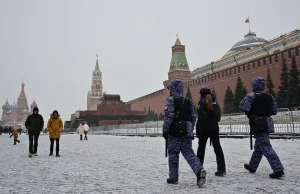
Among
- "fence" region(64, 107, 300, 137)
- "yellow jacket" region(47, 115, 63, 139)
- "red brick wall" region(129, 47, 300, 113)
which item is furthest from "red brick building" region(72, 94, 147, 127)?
"yellow jacket" region(47, 115, 63, 139)

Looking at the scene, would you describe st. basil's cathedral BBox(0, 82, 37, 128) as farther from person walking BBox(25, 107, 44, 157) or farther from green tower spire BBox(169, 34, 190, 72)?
person walking BBox(25, 107, 44, 157)

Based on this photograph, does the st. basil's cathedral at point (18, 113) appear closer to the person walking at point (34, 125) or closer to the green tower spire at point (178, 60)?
the green tower spire at point (178, 60)

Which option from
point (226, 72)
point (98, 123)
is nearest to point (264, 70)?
point (226, 72)

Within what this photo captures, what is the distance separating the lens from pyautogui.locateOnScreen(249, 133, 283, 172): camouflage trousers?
3.78 metres

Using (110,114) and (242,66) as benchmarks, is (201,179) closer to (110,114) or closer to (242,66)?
(242,66)

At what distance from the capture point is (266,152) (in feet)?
12.8

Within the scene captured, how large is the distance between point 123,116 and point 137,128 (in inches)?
1216

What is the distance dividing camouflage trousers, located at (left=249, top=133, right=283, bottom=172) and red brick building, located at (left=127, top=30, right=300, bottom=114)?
2981 centimetres

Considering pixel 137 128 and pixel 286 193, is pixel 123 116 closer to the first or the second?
pixel 137 128

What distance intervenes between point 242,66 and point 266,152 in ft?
120

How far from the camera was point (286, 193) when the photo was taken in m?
2.96

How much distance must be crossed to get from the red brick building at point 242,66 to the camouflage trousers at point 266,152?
29.8 meters

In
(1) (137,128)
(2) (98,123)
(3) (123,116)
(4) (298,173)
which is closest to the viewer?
(4) (298,173)

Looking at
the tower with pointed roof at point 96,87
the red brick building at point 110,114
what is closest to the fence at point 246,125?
the red brick building at point 110,114
